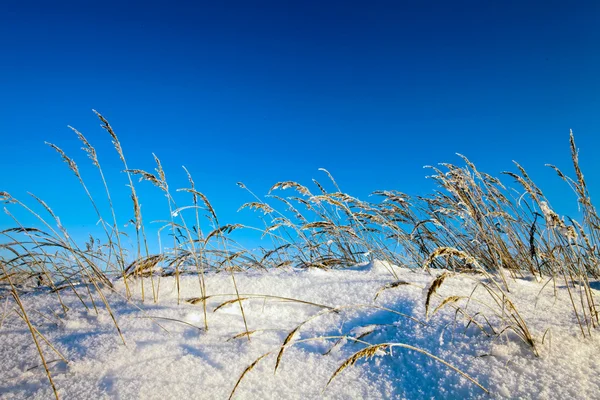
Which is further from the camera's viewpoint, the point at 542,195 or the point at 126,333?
the point at 542,195

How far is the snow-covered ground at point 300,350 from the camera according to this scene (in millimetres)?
1177

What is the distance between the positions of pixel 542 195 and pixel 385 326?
4.42 ft

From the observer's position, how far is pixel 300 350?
1.48 metres

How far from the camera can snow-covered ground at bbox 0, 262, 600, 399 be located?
3.86 feet

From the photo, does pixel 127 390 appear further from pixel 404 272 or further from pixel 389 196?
pixel 389 196

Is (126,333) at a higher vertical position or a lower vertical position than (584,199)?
lower

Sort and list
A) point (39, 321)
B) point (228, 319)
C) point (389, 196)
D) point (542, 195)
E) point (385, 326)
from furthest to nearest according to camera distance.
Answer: point (389, 196) < point (542, 195) < point (39, 321) < point (228, 319) < point (385, 326)

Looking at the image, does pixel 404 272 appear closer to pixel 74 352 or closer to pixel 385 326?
pixel 385 326

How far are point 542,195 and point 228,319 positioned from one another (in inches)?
75.8

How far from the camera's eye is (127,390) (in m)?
1.28

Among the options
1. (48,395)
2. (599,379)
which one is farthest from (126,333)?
(599,379)

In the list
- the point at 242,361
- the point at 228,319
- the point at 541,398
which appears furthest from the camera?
the point at 228,319

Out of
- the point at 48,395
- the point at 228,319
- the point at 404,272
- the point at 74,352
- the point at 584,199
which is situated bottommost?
the point at 48,395

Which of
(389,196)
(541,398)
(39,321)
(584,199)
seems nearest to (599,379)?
(541,398)
